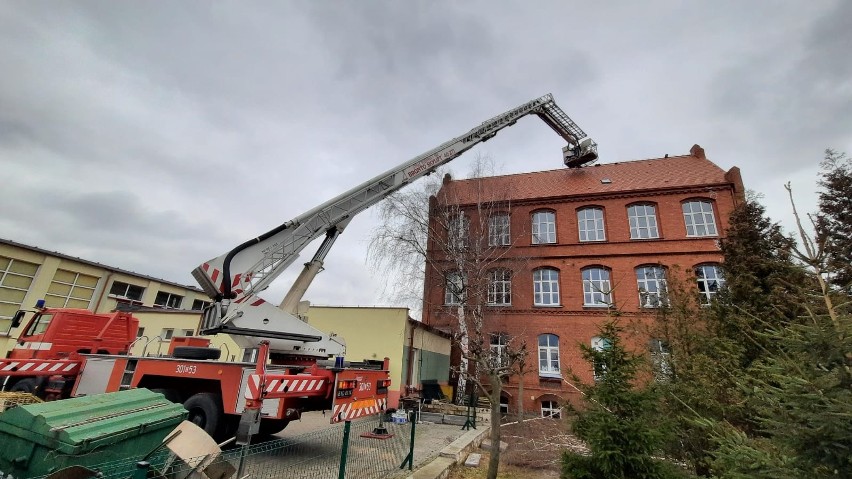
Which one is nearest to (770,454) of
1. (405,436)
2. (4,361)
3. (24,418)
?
(24,418)

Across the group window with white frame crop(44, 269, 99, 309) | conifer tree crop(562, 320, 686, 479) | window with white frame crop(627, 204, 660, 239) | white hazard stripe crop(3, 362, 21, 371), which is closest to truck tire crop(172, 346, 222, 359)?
white hazard stripe crop(3, 362, 21, 371)

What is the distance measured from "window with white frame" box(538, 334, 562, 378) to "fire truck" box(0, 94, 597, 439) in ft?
44.3

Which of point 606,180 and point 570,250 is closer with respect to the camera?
point 570,250

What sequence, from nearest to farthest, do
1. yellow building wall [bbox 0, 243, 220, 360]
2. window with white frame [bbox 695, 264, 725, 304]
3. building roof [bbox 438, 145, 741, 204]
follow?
yellow building wall [bbox 0, 243, 220, 360], window with white frame [bbox 695, 264, 725, 304], building roof [bbox 438, 145, 741, 204]

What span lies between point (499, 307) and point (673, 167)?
14631 millimetres

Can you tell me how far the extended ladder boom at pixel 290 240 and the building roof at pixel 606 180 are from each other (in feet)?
24.5

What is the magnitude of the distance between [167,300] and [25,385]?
55.0 feet

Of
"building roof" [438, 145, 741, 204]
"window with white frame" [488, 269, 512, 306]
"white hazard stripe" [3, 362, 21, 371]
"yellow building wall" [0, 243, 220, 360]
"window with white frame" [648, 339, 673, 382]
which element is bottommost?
"white hazard stripe" [3, 362, 21, 371]

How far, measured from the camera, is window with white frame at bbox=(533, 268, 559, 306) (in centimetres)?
2100

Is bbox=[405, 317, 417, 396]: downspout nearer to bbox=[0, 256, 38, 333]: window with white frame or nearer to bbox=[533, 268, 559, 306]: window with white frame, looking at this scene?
bbox=[533, 268, 559, 306]: window with white frame

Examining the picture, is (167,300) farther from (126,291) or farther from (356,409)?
(356,409)

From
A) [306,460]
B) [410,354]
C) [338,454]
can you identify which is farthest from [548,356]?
[306,460]

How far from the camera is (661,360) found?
7738mm

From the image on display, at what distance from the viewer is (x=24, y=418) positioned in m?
3.47
